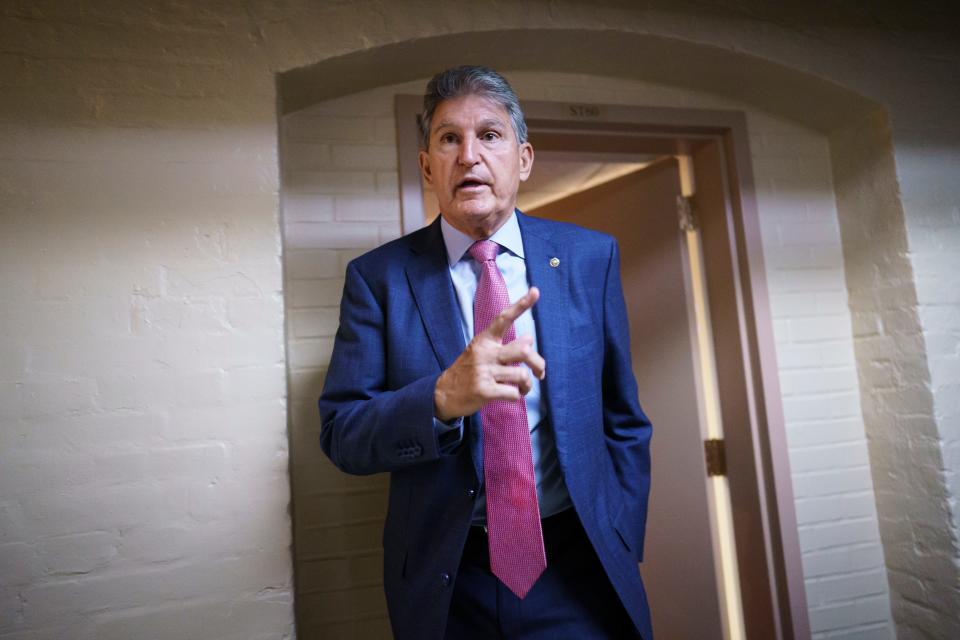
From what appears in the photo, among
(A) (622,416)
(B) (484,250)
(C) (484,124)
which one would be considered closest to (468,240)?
(B) (484,250)

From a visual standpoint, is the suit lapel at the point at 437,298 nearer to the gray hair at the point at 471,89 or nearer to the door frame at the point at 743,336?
the gray hair at the point at 471,89

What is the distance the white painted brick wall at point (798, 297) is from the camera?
1898mm

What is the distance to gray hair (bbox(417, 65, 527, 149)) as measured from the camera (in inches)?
56.3

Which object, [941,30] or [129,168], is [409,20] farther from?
[941,30]

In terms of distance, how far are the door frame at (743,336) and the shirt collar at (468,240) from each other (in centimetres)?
65

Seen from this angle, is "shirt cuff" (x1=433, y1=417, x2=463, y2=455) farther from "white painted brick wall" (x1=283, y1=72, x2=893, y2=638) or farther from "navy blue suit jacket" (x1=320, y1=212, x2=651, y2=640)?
"white painted brick wall" (x1=283, y1=72, x2=893, y2=638)

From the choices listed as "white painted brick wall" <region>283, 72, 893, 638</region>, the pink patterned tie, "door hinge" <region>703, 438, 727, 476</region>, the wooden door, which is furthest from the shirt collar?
"door hinge" <region>703, 438, 727, 476</region>

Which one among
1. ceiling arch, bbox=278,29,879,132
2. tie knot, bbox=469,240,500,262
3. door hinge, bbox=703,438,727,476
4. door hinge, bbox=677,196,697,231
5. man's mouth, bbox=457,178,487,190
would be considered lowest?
door hinge, bbox=703,438,727,476

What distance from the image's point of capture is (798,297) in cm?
225

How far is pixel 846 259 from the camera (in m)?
2.30

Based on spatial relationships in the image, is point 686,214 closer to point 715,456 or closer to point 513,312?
point 715,456

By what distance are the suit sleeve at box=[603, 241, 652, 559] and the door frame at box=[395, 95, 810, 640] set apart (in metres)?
0.82

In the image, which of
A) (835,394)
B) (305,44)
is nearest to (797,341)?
(835,394)

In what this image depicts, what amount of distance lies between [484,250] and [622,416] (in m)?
0.56
